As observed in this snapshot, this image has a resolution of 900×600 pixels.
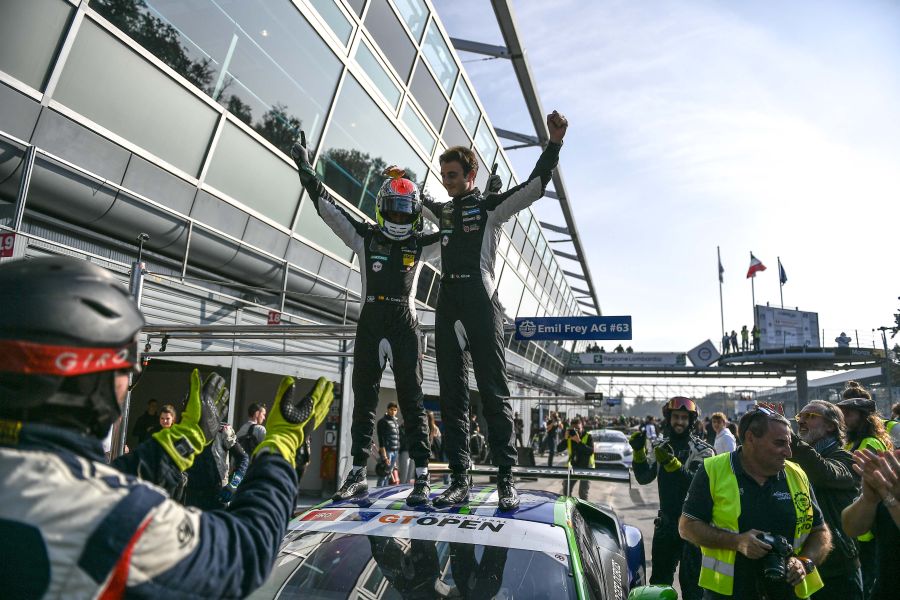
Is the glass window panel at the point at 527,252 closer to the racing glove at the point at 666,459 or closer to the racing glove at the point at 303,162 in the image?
the racing glove at the point at 666,459

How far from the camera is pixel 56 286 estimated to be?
50.1 inches

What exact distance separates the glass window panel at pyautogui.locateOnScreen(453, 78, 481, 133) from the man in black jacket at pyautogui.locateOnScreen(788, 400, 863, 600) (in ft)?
42.6

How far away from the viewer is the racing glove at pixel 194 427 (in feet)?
5.82

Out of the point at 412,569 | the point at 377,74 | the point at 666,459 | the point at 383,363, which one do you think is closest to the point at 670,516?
the point at 666,459

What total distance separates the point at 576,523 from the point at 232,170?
7.32 meters

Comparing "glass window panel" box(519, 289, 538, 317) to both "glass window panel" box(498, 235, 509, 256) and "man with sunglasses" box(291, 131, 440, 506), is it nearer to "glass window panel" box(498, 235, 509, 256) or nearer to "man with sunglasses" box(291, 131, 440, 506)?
"glass window panel" box(498, 235, 509, 256)

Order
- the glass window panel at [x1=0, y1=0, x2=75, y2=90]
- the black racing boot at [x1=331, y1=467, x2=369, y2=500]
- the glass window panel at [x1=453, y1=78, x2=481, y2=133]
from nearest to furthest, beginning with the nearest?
the black racing boot at [x1=331, y1=467, x2=369, y2=500] < the glass window panel at [x1=0, y1=0, x2=75, y2=90] < the glass window panel at [x1=453, y1=78, x2=481, y2=133]

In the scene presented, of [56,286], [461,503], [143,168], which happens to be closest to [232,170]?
[143,168]

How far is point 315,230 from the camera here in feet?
34.7

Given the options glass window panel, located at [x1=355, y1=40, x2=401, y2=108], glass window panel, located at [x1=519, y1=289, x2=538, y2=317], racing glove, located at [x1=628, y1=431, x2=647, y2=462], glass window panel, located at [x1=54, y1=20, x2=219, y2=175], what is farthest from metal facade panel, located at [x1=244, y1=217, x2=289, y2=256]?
glass window panel, located at [x1=519, y1=289, x2=538, y2=317]

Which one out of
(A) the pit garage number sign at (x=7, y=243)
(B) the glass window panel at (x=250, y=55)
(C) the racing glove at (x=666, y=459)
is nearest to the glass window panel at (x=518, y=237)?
(B) the glass window panel at (x=250, y=55)

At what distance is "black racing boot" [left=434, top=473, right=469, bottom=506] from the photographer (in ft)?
10.5

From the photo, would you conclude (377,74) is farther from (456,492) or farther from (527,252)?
(527,252)

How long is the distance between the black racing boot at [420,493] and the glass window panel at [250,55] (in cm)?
592
